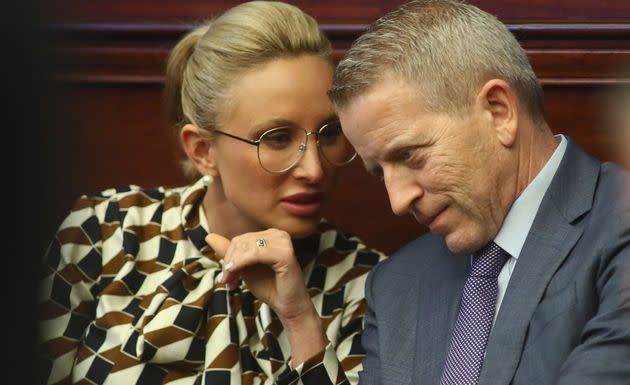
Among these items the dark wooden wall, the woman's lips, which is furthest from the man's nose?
the dark wooden wall

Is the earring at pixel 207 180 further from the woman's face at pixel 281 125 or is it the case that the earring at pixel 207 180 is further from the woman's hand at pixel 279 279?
the woman's hand at pixel 279 279

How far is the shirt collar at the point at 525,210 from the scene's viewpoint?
4.47 feet

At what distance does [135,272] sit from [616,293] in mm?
1122

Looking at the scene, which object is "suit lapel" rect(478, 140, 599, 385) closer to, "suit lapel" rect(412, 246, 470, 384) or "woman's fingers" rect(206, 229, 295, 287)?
"suit lapel" rect(412, 246, 470, 384)

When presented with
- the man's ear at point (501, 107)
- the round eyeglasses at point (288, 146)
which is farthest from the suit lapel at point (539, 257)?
the round eyeglasses at point (288, 146)

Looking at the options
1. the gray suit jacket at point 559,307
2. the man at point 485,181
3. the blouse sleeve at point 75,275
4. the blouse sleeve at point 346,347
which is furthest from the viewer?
the blouse sleeve at point 75,275

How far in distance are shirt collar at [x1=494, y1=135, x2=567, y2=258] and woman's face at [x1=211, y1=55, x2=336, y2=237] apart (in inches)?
19.9

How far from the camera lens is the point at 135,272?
1933mm

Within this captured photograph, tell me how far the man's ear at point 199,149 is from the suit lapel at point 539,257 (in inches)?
33.1

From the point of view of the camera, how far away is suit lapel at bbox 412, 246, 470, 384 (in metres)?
1.45

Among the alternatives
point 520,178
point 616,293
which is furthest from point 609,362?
point 520,178

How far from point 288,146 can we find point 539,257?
65 cm

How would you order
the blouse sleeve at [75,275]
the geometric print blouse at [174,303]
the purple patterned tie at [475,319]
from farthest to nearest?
1. the blouse sleeve at [75,275]
2. the geometric print blouse at [174,303]
3. the purple patterned tie at [475,319]

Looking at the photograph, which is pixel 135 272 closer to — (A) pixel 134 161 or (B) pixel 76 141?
(A) pixel 134 161
